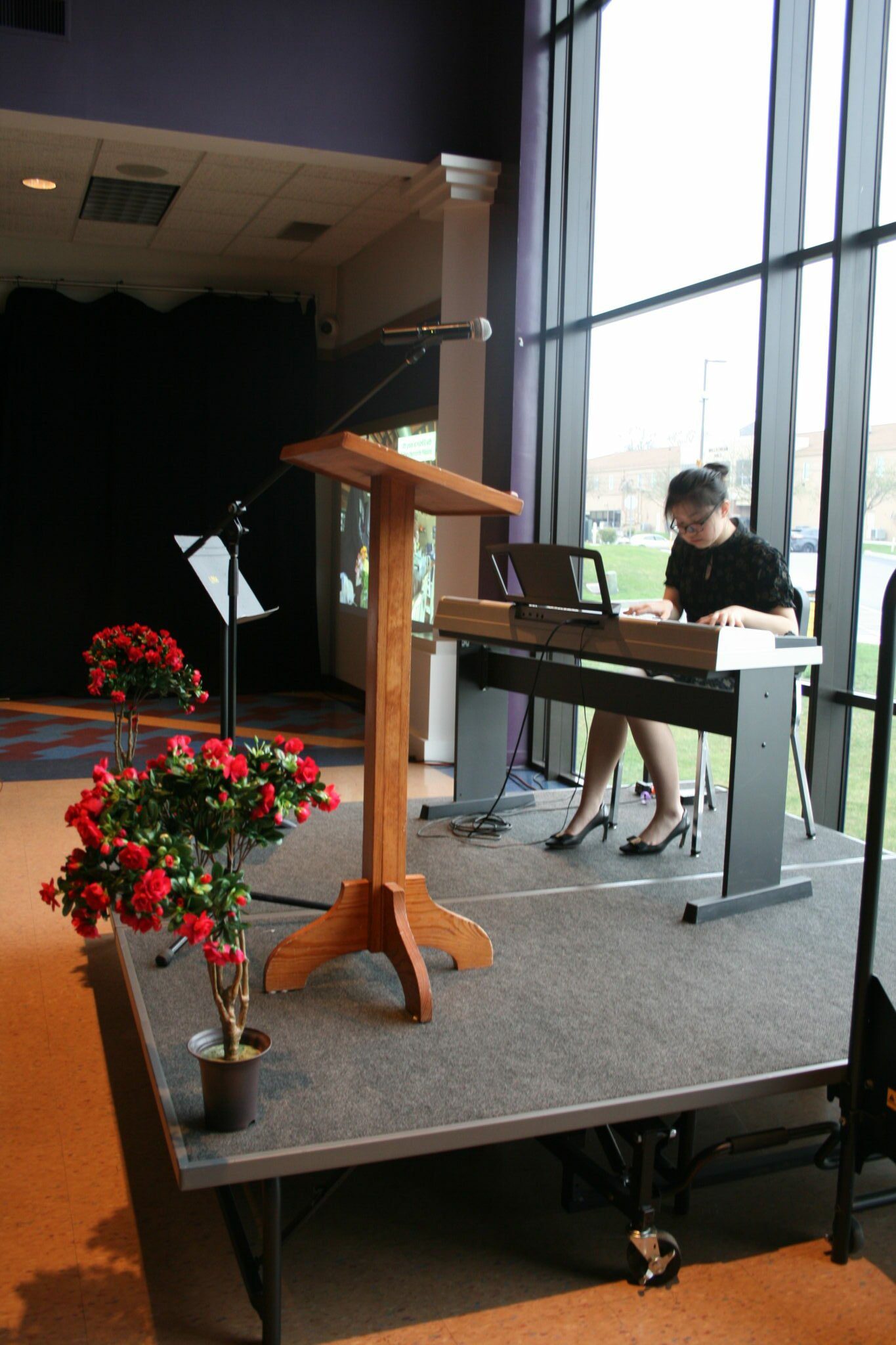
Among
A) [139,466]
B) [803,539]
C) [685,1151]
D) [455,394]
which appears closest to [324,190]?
[455,394]

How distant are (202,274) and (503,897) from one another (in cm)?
642

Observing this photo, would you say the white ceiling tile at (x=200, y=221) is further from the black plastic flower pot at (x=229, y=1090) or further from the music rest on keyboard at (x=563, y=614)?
the black plastic flower pot at (x=229, y=1090)

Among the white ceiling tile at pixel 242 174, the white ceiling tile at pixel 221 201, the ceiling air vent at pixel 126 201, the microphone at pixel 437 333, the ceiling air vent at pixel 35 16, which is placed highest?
the ceiling air vent at pixel 35 16

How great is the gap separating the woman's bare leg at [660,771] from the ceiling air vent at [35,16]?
392 centimetres

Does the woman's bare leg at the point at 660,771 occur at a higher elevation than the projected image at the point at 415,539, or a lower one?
lower

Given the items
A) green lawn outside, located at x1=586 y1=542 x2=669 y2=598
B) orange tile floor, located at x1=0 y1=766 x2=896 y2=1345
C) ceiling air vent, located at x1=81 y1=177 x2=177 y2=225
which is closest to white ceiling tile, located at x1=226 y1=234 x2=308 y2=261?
ceiling air vent, located at x1=81 y1=177 x2=177 y2=225

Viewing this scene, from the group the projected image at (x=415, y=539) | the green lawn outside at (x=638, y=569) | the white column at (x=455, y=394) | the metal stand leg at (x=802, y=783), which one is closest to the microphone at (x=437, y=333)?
the metal stand leg at (x=802, y=783)

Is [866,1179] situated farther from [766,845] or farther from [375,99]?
[375,99]

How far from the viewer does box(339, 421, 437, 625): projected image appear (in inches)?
264

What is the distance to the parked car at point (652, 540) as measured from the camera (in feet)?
15.9

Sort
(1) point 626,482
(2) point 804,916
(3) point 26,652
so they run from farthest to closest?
(3) point 26,652 < (1) point 626,482 < (2) point 804,916

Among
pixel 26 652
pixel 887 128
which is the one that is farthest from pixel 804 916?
pixel 26 652

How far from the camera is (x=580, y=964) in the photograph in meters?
2.48

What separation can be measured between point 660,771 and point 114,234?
5.87 metres
